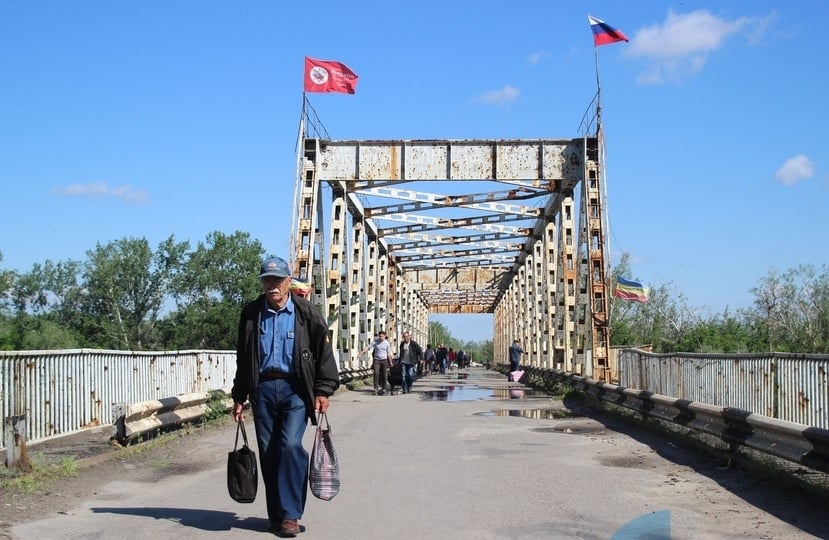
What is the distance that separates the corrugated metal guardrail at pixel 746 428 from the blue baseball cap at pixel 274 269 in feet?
14.5

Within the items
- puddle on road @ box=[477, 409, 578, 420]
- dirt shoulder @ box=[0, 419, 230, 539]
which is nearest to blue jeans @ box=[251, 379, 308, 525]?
dirt shoulder @ box=[0, 419, 230, 539]

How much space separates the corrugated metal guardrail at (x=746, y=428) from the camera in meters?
7.76

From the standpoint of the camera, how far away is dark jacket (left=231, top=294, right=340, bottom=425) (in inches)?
259

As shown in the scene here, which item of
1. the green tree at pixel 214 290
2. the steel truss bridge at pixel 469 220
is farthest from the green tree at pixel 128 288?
the steel truss bridge at pixel 469 220

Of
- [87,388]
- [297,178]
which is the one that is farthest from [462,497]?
[297,178]

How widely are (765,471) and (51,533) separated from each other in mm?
6366

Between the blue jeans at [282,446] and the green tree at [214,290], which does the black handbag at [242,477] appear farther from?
the green tree at [214,290]

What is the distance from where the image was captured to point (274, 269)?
6.65 meters

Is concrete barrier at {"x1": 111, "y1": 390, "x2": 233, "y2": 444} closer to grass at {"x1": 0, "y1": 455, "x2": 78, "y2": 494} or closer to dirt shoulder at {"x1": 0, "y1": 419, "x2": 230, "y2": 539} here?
dirt shoulder at {"x1": 0, "y1": 419, "x2": 230, "y2": 539}

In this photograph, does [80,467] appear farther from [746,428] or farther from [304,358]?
[746,428]

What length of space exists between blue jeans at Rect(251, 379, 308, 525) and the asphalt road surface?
235 millimetres

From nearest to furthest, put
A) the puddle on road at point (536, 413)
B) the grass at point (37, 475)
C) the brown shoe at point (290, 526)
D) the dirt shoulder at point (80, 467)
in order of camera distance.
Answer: the brown shoe at point (290, 526), the dirt shoulder at point (80, 467), the grass at point (37, 475), the puddle on road at point (536, 413)

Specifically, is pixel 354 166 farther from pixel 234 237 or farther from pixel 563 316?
pixel 234 237

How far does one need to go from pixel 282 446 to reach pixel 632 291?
23.2 m
